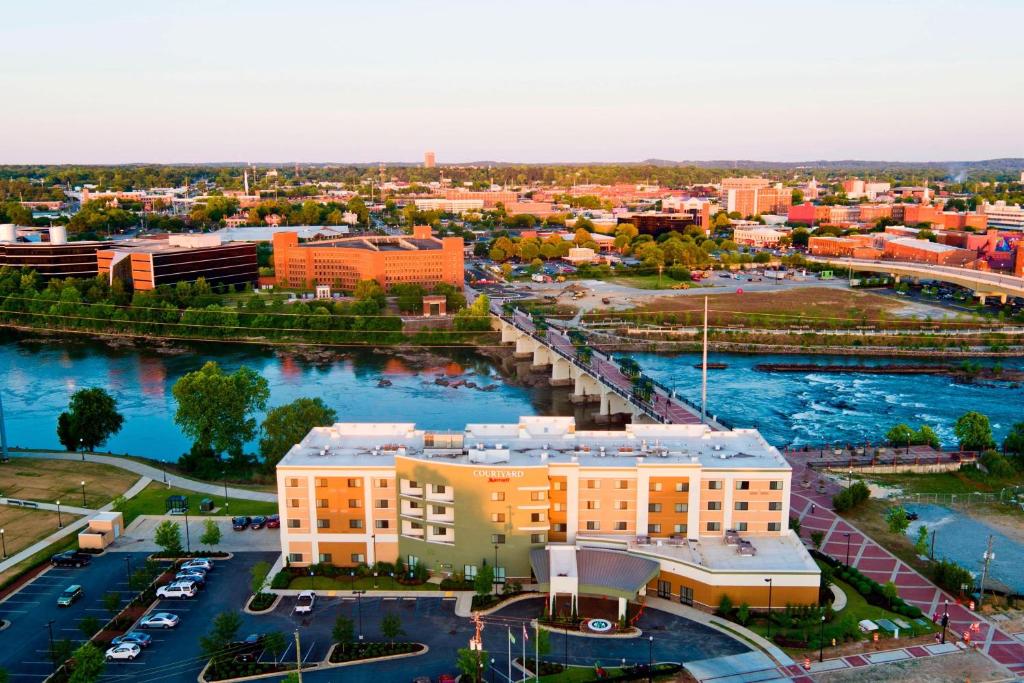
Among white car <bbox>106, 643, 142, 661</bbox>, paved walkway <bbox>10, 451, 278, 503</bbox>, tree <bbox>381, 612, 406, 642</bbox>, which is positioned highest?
tree <bbox>381, 612, 406, 642</bbox>

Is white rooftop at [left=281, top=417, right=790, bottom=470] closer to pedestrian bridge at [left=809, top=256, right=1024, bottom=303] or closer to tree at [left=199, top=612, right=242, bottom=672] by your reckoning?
tree at [left=199, top=612, right=242, bottom=672]

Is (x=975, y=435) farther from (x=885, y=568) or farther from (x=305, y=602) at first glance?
(x=305, y=602)

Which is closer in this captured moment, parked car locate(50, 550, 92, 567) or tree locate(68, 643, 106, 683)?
tree locate(68, 643, 106, 683)

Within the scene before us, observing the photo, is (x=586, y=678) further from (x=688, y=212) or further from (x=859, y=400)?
(x=688, y=212)

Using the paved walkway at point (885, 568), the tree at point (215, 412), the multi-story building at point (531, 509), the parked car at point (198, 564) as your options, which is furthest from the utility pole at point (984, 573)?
the tree at point (215, 412)

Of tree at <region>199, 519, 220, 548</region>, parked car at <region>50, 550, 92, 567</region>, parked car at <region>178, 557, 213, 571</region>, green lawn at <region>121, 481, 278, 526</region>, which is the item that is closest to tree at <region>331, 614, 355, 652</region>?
parked car at <region>178, 557, 213, 571</region>

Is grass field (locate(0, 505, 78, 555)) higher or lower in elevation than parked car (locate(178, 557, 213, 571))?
lower

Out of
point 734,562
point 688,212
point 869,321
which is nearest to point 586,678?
point 734,562
